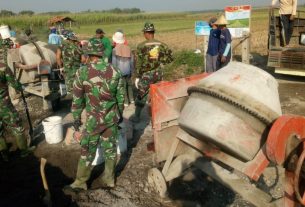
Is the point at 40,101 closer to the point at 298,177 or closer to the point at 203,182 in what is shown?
the point at 203,182

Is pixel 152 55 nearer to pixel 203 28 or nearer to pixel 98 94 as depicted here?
pixel 98 94

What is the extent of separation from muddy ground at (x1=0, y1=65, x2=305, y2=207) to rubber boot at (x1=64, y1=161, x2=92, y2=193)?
0.10 meters

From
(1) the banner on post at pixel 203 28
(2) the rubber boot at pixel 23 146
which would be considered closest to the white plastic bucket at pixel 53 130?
(2) the rubber boot at pixel 23 146

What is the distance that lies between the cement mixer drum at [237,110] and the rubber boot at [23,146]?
4.20 metres

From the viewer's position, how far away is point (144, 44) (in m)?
6.95

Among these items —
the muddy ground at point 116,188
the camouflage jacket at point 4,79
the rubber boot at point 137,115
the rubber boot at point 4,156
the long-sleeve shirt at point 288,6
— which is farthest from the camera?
the long-sleeve shirt at point 288,6

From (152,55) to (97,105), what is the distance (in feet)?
8.00

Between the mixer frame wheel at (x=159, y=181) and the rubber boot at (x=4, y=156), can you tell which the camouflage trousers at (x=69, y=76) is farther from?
the mixer frame wheel at (x=159, y=181)

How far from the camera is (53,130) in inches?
275

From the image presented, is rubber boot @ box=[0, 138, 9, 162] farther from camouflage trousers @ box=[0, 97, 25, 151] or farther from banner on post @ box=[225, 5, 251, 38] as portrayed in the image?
banner on post @ box=[225, 5, 251, 38]

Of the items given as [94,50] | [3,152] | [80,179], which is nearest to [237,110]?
[94,50]

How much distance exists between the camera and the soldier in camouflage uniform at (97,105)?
476 centimetres

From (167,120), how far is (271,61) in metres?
7.48

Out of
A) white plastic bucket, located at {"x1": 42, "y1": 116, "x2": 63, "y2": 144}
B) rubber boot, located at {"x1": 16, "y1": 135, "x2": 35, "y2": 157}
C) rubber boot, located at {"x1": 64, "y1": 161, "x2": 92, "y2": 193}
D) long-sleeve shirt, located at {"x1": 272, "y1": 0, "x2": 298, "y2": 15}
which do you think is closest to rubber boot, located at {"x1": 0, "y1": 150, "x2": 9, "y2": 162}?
rubber boot, located at {"x1": 16, "y1": 135, "x2": 35, "y2": 157}
